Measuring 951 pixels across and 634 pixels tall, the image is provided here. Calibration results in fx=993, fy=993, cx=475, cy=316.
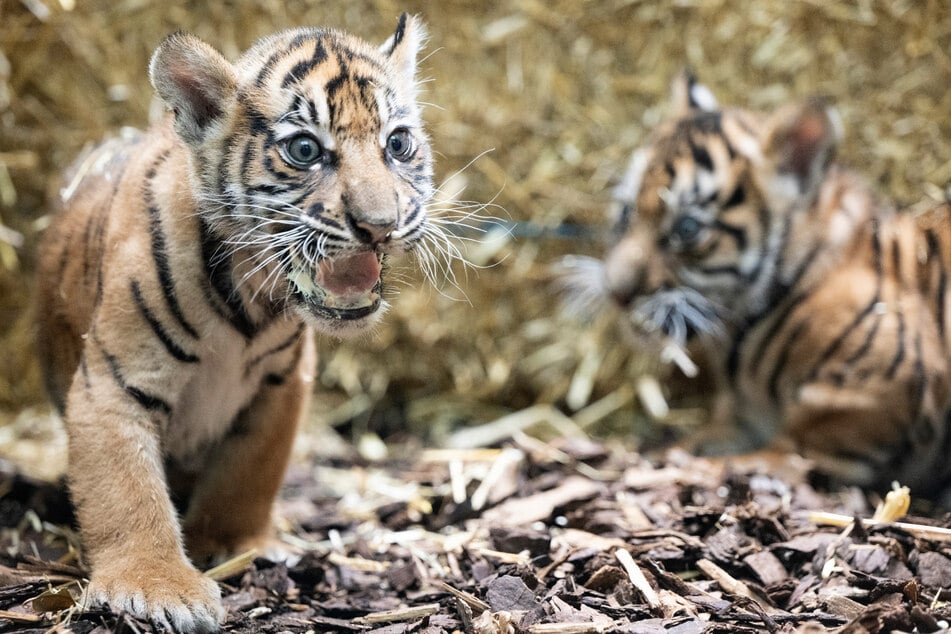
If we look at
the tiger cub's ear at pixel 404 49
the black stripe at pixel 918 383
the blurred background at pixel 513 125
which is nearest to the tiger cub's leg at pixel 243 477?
the tiger cub's ear at pixel 404 49

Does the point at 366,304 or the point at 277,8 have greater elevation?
the point at 277,8

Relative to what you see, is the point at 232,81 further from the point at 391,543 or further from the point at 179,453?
the point at 391,543

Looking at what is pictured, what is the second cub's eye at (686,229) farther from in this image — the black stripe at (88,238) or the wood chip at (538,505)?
the black stripe at (88,238)

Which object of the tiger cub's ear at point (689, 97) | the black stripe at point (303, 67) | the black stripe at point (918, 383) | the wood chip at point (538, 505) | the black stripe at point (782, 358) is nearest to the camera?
the black stripe at point (303, 67)

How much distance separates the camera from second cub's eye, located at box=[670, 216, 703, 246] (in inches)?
179

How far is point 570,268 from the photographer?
520 centimetres

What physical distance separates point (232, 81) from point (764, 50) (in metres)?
3.10

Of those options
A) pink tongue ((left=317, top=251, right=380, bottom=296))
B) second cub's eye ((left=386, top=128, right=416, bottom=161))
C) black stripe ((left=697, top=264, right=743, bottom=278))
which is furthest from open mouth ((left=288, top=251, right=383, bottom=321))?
black stripe ((left=697, top=264, right=743, bottom=278))

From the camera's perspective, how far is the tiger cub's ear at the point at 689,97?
15.6ft

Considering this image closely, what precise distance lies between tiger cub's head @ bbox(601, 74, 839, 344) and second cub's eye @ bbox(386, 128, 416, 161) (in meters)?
1.92

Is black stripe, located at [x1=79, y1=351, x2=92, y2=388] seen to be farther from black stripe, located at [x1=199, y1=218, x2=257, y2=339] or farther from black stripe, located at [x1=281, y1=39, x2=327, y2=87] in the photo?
black stripe, located at [x1=281, y1=39, x2=327, y2=87]

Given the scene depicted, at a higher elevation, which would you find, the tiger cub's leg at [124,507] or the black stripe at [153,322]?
the black stripe at [153,322]

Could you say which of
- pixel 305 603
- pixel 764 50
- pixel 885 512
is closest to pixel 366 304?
pixel 305 603

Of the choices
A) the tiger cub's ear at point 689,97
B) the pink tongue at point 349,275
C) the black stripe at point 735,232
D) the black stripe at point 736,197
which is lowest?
the black stripe at point 735,232
